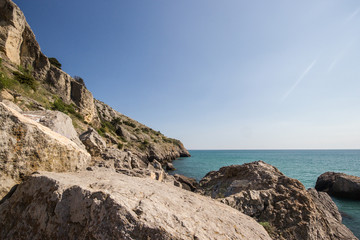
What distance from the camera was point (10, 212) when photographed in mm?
2689

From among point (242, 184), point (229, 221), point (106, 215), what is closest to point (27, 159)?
point (106, 215)

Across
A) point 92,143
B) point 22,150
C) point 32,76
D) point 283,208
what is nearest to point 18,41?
point 32,76

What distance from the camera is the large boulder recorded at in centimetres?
211

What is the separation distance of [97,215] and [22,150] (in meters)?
2.44

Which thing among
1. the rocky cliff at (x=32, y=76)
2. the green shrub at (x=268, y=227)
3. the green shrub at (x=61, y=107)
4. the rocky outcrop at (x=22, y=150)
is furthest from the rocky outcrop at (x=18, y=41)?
the green shrub at (x=268, y=227)

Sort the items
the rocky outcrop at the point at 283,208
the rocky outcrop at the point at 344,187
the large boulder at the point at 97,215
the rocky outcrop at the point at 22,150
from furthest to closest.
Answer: the rocky outcrop at the point at 344,187 < the rocky outcrop at the point at 283,208 < the rocky outcrop at the point at 22,150 < the large boulder at the point at 97,215

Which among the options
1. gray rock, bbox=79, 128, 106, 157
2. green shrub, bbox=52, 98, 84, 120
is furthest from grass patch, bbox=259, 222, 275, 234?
green shrub, bbox=52, 98, 84, 120

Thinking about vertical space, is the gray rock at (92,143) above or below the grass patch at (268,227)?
above

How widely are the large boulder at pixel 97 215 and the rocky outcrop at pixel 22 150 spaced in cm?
34

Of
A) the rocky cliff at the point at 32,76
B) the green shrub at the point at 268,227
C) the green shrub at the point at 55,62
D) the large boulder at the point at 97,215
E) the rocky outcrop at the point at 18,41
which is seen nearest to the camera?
the large boulder at the point at 97,215

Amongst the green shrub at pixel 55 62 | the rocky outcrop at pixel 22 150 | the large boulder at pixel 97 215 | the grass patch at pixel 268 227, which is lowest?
the grass patch at pixel 268 227

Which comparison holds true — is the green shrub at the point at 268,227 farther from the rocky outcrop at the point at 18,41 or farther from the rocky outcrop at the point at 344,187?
the rocky outcrop at the point at 18,41

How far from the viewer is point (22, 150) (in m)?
3.24

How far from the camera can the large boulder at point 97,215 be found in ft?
6.91
